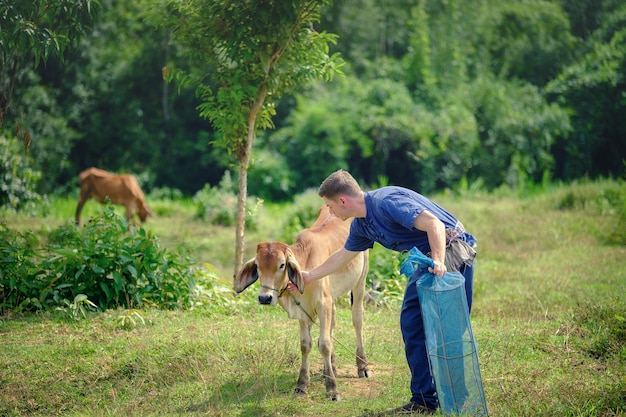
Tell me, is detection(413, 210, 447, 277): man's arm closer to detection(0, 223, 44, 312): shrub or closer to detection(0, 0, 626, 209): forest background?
detection(0, 223, 44, 312): shrub

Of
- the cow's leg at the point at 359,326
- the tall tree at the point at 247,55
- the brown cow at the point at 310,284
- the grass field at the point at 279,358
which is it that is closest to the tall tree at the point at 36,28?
the tall tree at the point at 247,55

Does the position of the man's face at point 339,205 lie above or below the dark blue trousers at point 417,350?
above

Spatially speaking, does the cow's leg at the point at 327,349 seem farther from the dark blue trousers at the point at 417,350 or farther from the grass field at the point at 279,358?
the dark blue trousers at the point at 417,350

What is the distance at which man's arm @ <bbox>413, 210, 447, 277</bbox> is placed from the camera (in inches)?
204

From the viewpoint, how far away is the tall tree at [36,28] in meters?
7.37

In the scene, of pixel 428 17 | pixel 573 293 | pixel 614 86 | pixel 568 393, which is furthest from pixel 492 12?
pixel 568 393

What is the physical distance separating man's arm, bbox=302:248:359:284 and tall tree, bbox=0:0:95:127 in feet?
11.5

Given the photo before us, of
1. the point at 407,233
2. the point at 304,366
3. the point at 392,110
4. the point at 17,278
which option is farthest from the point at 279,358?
the point at 392,110

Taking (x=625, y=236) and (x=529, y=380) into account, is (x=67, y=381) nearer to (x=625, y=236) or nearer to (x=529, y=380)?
(x=529, y=380)

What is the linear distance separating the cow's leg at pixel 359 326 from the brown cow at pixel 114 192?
31.7 ft

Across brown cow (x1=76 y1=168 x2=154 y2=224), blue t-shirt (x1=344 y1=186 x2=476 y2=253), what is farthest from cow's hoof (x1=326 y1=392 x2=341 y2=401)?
brown cow (x1=76 y1=168 x2=154 y2=224)

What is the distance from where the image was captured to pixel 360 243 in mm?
5980

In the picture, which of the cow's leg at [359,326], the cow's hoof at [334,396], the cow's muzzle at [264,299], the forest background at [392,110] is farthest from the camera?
the forest background at [392,110]

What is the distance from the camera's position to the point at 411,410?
5516 millimetres
